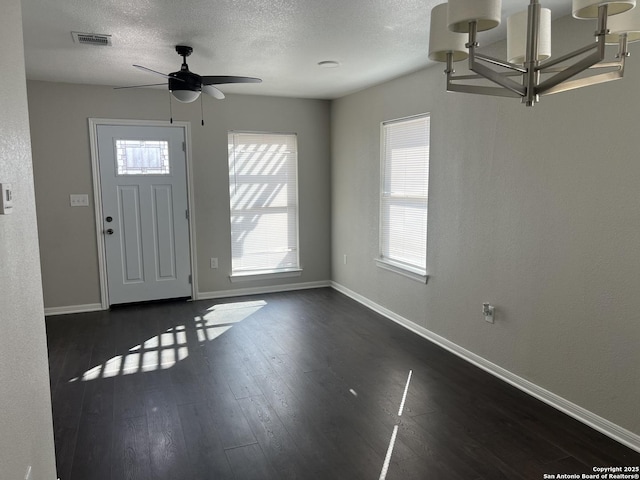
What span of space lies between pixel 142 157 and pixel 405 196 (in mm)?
2896

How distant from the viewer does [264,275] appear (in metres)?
5.65

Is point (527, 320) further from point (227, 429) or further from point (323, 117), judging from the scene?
point (323, 117)

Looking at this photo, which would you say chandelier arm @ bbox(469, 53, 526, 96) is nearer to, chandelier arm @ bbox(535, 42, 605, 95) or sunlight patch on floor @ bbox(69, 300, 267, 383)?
chandelier arm @ bbox(535, 42, 605, 95)

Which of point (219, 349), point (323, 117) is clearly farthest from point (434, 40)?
point (323, 117)

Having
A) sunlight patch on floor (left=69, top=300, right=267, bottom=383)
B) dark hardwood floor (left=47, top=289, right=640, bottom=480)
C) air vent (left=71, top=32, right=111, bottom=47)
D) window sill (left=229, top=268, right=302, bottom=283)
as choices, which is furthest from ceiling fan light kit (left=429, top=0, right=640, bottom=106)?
window sill (left=229, top=268, right=302, bottom=283)

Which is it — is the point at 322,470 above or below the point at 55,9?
below

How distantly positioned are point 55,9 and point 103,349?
2602 millimetres

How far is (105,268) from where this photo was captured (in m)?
4.96

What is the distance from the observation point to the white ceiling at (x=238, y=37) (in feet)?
8.39

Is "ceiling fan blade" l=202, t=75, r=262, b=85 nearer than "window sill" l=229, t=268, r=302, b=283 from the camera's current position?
Yes

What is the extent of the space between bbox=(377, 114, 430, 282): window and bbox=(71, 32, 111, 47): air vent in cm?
256

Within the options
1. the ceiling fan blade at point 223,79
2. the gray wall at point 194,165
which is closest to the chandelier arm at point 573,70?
the ceiling fan blade at point 223,79

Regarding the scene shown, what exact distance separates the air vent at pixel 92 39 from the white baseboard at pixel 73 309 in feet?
9.45

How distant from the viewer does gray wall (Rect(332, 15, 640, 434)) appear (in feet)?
7.98
